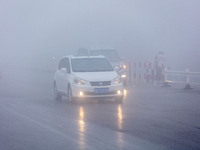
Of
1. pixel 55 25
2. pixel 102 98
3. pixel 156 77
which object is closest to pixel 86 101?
pixel 102 98

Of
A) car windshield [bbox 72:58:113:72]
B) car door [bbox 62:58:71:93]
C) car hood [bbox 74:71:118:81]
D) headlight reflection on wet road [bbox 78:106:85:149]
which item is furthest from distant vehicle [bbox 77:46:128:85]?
headlight reflection on wet road [bbox 78:106:85:149]

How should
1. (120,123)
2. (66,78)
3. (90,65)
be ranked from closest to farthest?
(120,123)
(66,78)
(90,65)

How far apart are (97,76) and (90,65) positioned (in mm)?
1266

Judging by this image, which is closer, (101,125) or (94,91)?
(101,125)

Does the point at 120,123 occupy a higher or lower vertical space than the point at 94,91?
lower

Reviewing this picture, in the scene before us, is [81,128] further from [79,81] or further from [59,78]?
[59,78]

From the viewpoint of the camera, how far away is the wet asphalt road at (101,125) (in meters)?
8.39

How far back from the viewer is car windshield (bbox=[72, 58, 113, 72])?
16.3 metres

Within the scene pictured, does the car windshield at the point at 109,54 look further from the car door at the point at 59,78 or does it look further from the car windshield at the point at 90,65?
the car windshield at the point at 90,65

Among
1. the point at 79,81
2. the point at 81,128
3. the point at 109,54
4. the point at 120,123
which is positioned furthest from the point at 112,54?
the point at 81,128

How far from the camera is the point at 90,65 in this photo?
16.6 metres

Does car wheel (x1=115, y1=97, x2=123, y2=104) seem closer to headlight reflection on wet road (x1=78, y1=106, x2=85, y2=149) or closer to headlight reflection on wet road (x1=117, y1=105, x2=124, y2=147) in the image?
headlight reflection on wet road (x1=117, y1=105, x2=124, y2=147)

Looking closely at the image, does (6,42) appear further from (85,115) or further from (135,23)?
Result: (85,115)

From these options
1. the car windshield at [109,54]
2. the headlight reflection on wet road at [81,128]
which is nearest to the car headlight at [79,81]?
the headlight reflection on wet road at [81,128]
